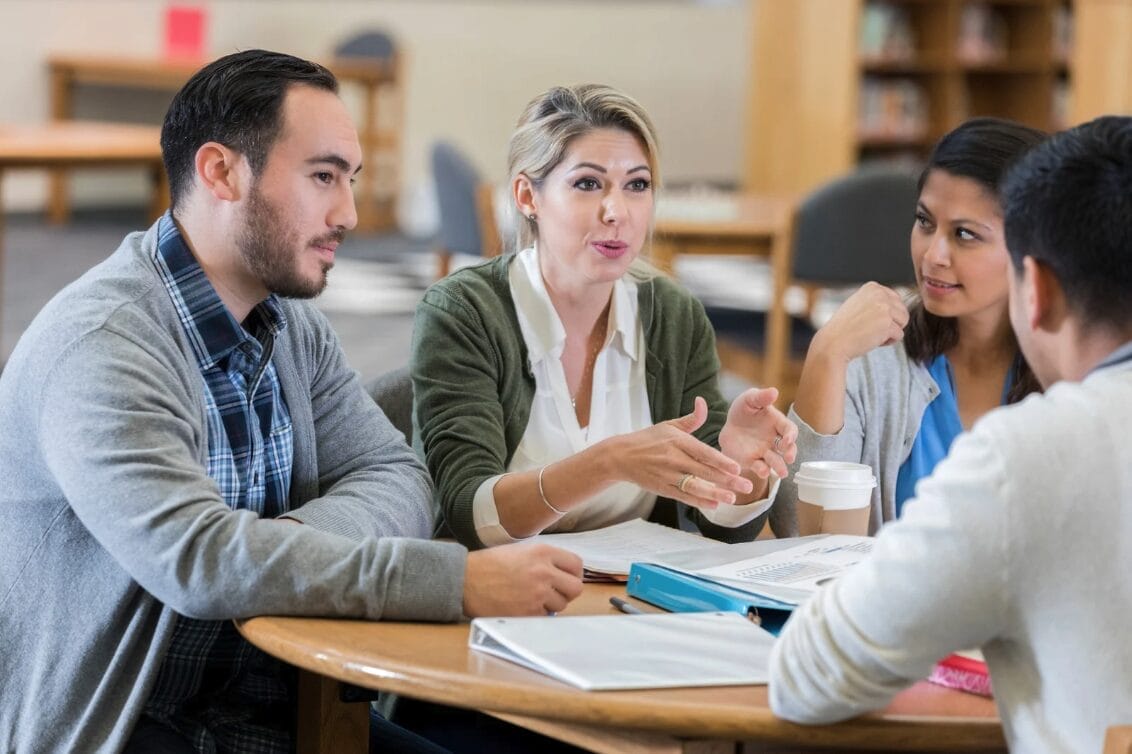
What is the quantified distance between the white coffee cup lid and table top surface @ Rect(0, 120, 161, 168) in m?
2.71

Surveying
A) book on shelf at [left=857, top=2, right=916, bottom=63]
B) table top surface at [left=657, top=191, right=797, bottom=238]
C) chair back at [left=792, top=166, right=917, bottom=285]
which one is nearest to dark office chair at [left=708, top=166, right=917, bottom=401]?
chair back at [left=792, top=166, right=917, bottom=285]

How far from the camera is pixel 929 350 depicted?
6.82ft

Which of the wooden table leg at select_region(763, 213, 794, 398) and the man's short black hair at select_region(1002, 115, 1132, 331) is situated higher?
the man's short black hair at select_region(1002, 115, 1132, 331)

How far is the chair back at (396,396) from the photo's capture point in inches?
86.1

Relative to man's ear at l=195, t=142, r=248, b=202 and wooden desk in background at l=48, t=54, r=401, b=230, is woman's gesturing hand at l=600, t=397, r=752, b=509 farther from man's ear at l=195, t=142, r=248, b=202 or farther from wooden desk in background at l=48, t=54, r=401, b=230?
wooden desk in background at l=48, t=54, r=401, b=230

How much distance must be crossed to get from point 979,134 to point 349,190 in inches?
33.2

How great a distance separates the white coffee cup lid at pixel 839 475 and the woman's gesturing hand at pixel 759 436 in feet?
0.14

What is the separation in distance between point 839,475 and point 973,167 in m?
0.50

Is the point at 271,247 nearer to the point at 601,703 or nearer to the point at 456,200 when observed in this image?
the point at 601,703

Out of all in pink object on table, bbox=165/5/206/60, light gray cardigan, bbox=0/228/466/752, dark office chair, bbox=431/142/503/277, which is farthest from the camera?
pink object on table, bbox=165/5/206/60

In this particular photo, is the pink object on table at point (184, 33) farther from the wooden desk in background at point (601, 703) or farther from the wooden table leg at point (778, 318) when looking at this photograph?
the wooden desk in background at point (601, 703)

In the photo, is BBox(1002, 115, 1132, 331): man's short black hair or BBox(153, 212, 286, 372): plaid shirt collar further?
BBox(153, 212, 286, 372): plaid shirt collar

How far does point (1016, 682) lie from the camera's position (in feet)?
3.97

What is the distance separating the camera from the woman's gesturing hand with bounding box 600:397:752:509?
173 centimetres
